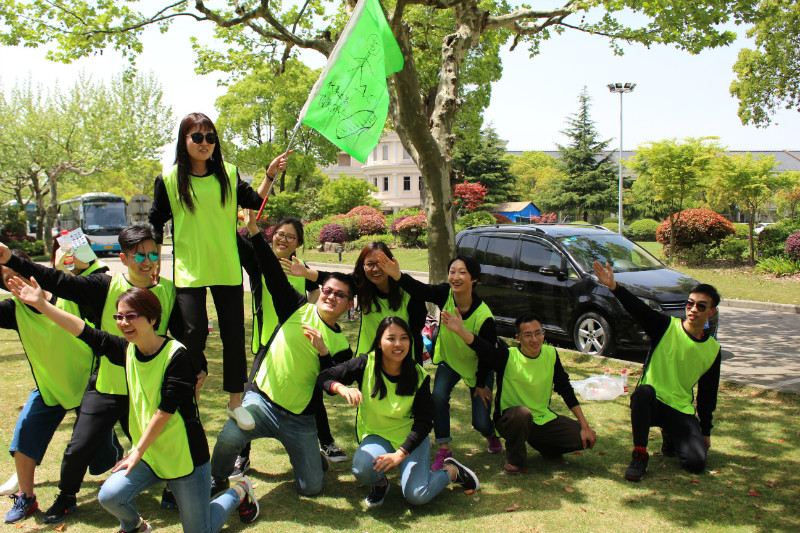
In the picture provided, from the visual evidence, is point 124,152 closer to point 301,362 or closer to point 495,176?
point 495,176

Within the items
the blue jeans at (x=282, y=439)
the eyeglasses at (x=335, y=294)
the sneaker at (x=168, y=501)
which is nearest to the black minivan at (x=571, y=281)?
the eyeglasses at (x=335, y=294)

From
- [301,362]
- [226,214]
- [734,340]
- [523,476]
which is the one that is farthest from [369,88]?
[734,340]

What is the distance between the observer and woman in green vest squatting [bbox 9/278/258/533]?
11.2 feet

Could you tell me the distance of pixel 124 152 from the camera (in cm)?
3566

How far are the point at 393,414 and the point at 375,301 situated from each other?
3.35ft

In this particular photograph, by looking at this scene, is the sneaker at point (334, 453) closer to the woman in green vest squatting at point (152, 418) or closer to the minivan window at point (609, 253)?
the woman in green vest squatting at point (152, 418)

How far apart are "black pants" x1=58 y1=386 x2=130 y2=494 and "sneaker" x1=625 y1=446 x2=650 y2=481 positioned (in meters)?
3.38

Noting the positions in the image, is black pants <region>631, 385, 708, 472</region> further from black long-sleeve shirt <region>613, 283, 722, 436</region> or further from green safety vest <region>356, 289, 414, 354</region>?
green safety vest <region>356, 289, 414, 354</region>

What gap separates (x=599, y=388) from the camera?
22.0ft

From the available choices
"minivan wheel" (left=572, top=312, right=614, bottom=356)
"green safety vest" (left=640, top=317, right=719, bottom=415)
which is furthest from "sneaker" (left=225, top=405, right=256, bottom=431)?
"minivan wheel" (left=572, top=312, right=614, bottom=356)

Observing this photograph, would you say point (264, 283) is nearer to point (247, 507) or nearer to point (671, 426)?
Answer: point (247, 507)

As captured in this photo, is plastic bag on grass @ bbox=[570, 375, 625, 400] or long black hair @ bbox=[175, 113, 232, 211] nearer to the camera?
long black hair @ bbox=[175, 113, 232, 211]

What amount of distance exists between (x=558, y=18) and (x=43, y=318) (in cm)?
877

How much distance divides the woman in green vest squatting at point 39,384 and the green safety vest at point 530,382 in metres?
2.81
